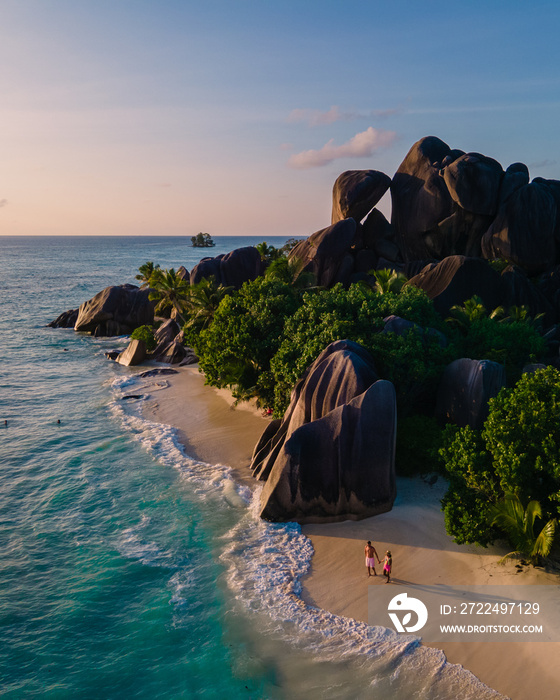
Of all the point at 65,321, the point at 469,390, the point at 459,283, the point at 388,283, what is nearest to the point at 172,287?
the point at 388,283

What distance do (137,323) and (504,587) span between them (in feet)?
179

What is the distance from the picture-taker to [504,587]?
15.1m

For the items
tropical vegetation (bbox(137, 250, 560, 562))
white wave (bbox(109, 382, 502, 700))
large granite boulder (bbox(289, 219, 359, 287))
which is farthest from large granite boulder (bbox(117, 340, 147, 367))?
white wave (bbox(109, 382, 502, 700))

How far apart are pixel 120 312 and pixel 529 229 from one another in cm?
4531

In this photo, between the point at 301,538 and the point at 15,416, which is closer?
the point at 301,538

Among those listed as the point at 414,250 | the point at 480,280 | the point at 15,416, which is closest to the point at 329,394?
the point at 480,280

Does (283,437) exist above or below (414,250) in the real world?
below

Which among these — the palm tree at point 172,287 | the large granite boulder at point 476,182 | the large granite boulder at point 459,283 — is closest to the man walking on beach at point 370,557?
the large granite boulder at point 459,283

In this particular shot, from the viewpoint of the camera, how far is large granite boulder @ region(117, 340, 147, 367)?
155 ft

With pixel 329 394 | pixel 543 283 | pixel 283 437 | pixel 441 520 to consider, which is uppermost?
pixel 543 283

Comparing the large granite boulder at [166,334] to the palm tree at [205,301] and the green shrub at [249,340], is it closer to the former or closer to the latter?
the palm tree at [205,301]

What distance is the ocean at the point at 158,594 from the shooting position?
13.0 m

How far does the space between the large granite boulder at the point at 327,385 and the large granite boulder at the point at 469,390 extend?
3582 mm

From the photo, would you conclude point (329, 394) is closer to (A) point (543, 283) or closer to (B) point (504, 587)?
(B) point (504, 587)
